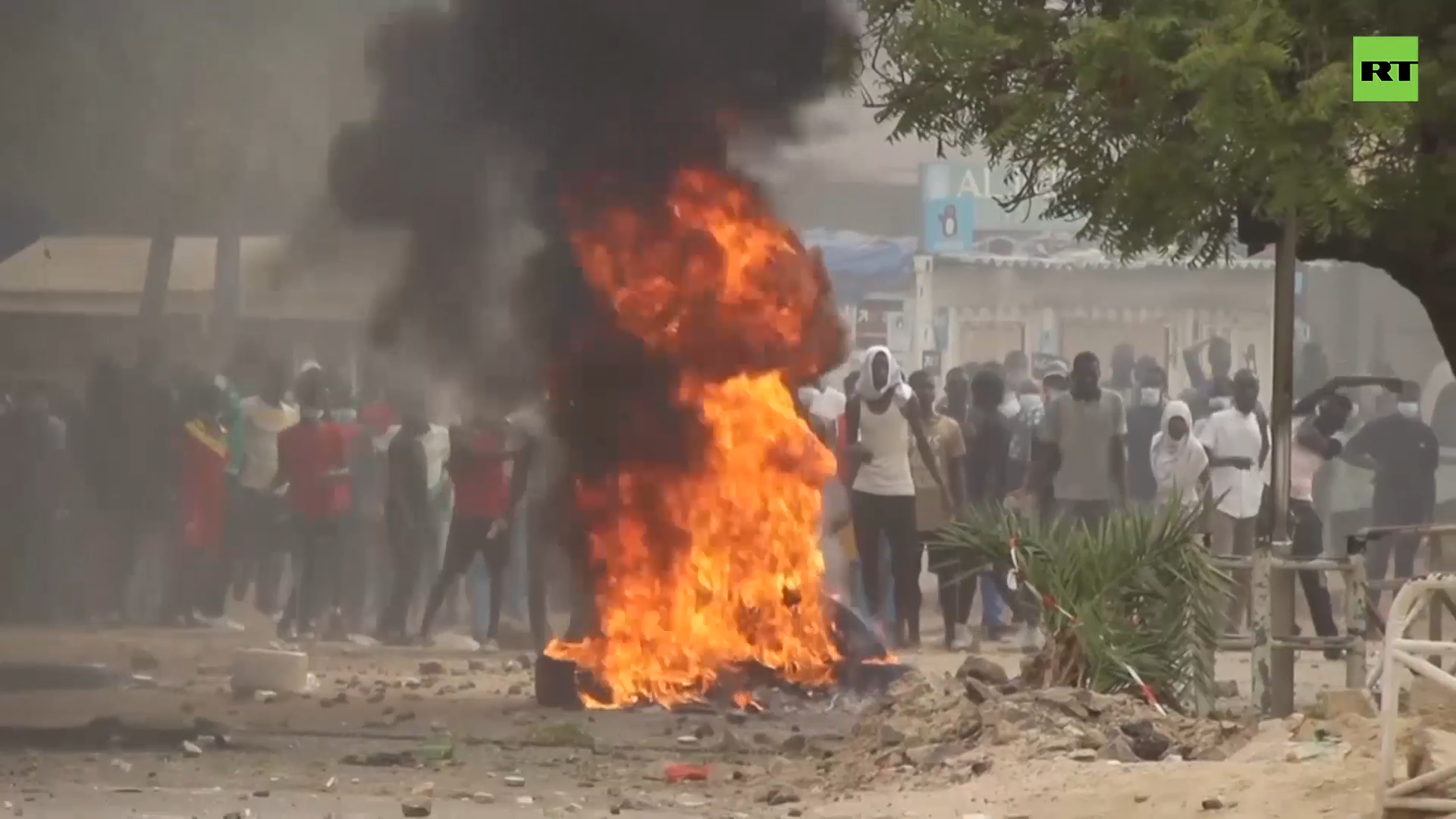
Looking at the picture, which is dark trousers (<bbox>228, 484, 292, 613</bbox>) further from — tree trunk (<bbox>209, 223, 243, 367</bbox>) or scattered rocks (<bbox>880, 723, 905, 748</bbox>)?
scattered rocks (<bbox>880, 723, 905, 748</bbox>)

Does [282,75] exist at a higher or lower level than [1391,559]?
higher

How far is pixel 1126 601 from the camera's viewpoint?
8523mm

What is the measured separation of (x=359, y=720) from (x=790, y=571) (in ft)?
8.14

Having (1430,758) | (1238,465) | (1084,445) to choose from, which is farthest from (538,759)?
(1430,758)

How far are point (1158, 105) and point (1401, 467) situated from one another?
17.3 feet

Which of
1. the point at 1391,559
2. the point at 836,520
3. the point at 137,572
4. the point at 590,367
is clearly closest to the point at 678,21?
the point at 590,367

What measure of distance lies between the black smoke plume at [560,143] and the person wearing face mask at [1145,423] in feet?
8.51

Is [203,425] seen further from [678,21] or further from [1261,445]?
[1261,445]

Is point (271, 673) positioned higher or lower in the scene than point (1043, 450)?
lower

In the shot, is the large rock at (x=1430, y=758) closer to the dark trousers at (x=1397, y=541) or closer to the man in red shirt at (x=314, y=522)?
the dark trousers at (x=1397, y=541)

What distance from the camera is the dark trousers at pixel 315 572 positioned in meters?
→ 10.5

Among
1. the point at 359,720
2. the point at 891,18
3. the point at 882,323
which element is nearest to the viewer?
the point at 891,18

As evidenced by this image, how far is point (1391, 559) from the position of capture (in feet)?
38.3

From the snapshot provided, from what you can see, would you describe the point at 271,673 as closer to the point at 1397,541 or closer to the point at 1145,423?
the point at 1145,423
